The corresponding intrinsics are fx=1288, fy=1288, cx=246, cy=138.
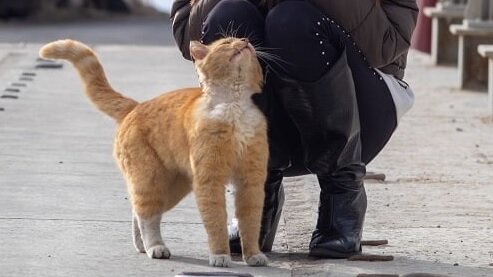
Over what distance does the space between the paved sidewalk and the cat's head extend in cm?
71

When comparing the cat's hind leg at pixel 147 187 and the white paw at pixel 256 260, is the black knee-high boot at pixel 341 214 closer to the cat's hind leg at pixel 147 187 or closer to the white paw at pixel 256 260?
the white paw at pixel 256 260

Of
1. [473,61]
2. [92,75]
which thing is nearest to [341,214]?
[92,75]

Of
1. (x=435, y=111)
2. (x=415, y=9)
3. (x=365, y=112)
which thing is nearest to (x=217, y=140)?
(x=365, y=112)

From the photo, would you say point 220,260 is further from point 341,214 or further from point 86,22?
point 86,22

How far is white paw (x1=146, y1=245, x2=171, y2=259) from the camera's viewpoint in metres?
5.03

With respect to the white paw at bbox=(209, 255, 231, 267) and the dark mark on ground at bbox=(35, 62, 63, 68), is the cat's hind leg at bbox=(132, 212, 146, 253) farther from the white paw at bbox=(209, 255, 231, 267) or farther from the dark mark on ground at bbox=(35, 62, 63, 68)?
the dark mark on ground at bbox=(35, 62, 63, 68)

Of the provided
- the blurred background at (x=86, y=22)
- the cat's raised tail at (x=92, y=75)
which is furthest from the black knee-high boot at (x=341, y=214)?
the blurred background at (x=86, y=22)

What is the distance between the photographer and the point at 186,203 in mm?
6363

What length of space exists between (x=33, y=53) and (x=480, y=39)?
15.2 feet

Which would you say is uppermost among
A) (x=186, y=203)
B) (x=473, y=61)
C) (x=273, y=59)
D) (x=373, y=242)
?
(x=273, y=59)

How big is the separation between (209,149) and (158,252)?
21.1 inches

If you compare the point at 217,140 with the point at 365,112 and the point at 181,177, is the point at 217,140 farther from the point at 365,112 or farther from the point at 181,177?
the point at 365,112

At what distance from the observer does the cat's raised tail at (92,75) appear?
207 inches

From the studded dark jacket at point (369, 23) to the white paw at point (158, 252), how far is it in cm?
86
